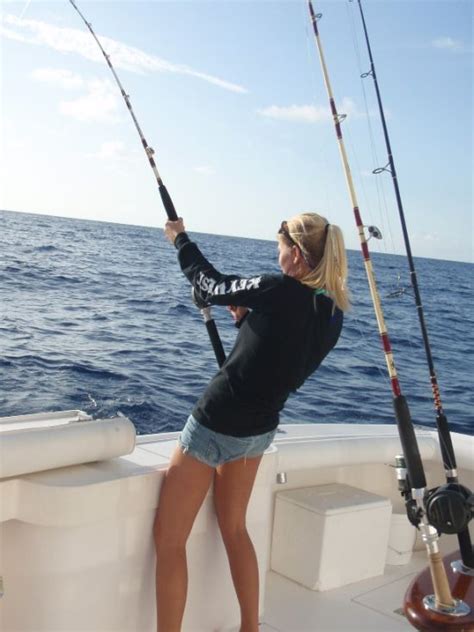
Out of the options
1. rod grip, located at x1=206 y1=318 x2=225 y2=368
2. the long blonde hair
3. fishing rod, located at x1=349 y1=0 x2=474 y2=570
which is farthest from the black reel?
rod grip, located at x1=206 y1=318 x2=225 y2=368

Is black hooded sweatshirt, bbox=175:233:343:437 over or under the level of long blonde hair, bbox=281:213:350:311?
under

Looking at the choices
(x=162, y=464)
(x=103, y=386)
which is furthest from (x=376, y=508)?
(x=103, y=386)

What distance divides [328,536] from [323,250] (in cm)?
127

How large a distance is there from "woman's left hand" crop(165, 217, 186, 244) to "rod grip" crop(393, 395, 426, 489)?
0.83m

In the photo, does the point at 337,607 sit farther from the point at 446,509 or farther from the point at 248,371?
the point at 248,371

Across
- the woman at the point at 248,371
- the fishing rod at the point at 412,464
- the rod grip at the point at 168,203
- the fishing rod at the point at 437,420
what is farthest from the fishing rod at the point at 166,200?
the fishing rod at the point at 437,420

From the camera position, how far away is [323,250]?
190 cm

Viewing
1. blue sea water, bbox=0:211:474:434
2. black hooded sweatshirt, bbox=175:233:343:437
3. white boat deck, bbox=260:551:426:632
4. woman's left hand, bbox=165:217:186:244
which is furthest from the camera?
blue sea water, bbox=0:211:474:434

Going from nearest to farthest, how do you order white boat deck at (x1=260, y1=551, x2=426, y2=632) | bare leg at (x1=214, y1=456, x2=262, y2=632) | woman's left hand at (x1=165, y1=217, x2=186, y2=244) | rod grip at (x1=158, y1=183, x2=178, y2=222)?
bare leg at (x1=214, y1=456, x2=262, y2=632) → woman's left hand at (x1=165, y1=217, x2=186, y2=244) → rod grip at (x1=158, y1=183, x2=178, y2=222) → white boat deck at (x1=260, y1=551, x2=426, y2=632)

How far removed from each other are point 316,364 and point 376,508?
1112 millimetres

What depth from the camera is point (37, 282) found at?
16141mm

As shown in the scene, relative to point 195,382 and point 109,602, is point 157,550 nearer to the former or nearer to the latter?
point 109,602

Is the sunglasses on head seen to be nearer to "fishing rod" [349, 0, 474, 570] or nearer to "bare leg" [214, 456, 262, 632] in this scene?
"bare leg" [214, 456, 262, 632]

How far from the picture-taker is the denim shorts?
1892 millimetres
